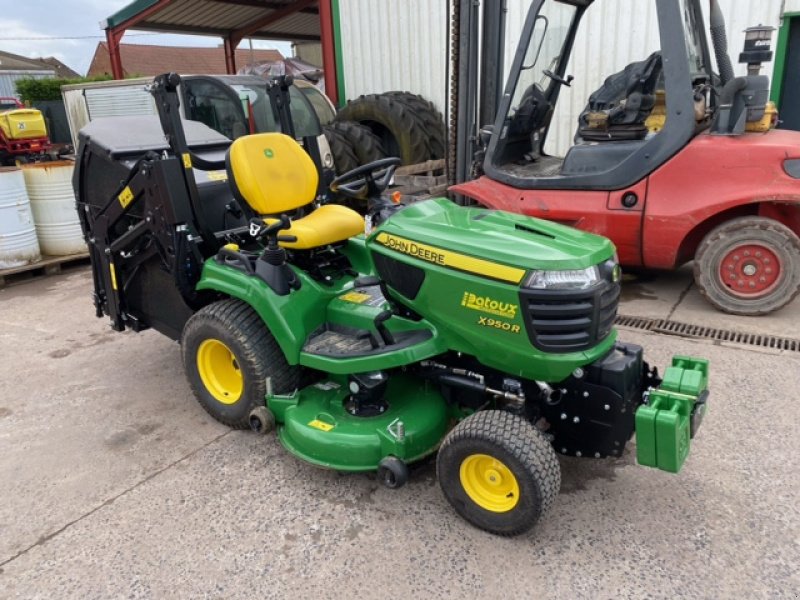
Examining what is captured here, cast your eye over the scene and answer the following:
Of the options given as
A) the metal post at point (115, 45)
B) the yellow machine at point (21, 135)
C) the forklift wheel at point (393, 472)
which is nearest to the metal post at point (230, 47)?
the metal post at point (115, 45)

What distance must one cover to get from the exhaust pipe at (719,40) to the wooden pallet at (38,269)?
5.74 metres

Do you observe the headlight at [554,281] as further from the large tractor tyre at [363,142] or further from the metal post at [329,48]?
the metal post at [329,48]

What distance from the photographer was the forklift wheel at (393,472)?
8.08 ft

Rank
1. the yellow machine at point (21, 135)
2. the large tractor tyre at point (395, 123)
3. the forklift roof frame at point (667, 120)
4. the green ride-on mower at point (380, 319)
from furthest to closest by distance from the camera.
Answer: the yellow machine at point (21, 135) < the large tractor tyre at point (395, 123) < the forklift roof frame at point (667, 120) < the green ride-on mower at point (380, 319)

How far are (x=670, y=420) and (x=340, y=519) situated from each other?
1261 mm

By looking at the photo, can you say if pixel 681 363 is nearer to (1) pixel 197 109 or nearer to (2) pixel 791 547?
(2) pixel 791 547

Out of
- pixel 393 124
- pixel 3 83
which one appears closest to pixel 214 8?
pixel 393 124

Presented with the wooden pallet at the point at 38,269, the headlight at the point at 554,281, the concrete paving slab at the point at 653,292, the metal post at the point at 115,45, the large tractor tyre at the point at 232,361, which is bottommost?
the concrete paving slab at the point at 653,292

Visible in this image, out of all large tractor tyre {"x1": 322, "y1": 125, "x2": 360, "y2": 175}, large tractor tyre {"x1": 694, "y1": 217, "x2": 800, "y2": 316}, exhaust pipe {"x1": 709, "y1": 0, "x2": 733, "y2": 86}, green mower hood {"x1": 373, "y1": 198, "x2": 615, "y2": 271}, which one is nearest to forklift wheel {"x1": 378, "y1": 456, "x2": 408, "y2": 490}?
green mower hood {"x1": 373, "y1": 198, "x2": 615, "y2": 271}

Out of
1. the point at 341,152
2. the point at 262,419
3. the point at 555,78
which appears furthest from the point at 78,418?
the point at 341,152

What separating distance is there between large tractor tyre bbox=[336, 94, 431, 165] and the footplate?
556 centimetres

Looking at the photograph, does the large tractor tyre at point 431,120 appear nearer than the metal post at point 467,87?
No

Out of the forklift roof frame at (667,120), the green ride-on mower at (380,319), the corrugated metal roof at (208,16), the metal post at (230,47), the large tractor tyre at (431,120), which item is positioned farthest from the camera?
the metal post at (230,47)

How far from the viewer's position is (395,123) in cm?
769
